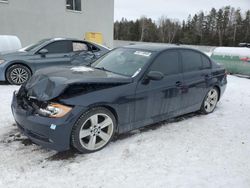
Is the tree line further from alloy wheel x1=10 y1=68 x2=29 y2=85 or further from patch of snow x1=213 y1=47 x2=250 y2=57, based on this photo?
alloy wheel x1=10 y1=68 x2=29 y2=85

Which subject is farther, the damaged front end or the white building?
the white building

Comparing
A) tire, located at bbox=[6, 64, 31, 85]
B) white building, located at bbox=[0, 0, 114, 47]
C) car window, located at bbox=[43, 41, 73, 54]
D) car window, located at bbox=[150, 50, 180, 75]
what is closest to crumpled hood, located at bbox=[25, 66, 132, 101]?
car window, located at bbox=[150, 50, 180, 75]

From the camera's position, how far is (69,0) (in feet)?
47.5

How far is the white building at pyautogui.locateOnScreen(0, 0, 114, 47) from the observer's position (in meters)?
12.4

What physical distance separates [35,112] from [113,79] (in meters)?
1.11

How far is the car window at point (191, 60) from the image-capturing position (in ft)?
15.0

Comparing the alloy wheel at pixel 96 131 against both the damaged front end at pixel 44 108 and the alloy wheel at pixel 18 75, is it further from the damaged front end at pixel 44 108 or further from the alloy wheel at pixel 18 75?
the alloy wheel at pixel 18 75

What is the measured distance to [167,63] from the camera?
422 centimetres

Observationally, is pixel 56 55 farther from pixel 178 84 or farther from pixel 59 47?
pixel 178 84

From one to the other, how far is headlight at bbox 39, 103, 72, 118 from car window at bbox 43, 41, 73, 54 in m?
4.70

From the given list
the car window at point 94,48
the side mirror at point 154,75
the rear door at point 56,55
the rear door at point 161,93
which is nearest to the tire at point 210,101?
the rear door at point 161,93

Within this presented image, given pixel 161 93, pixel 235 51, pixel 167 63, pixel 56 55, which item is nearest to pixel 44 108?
pixel 161 93

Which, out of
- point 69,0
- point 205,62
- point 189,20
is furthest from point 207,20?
point 205,62

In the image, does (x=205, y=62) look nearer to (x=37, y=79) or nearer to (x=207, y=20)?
(x=37, y=79)
